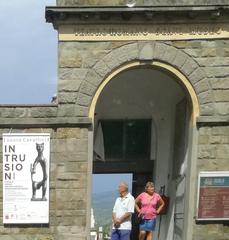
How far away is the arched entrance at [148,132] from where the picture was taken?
14359 millimetres

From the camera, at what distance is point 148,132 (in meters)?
16.9

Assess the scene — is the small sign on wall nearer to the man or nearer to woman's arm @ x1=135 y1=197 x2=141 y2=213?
woman's arm @ x1=135 y1=197 x2=141 y2=213

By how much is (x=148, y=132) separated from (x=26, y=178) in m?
5.19

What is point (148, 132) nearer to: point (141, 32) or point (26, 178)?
point (141, 32)

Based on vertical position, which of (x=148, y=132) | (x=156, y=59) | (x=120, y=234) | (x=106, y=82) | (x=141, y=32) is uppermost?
(x=141, y=32)

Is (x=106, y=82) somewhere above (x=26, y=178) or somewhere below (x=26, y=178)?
above

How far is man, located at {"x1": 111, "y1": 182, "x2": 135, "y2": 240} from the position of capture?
11.5 meters

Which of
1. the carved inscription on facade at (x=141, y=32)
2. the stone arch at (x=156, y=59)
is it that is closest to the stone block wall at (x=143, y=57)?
the stone arch at (x=156, y=59)

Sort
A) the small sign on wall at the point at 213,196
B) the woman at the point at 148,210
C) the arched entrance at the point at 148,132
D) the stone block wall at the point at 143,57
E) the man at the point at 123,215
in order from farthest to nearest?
the arched entrance at the point at 148,132, the stone block wall at the point at 143,57, the small sign on wall at the point at 213,196, the woman at the point at 148,210, the man at the point at 123,215

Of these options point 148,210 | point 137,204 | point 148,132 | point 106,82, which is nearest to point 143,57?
point 106,82

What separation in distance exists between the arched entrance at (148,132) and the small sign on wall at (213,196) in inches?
36.3

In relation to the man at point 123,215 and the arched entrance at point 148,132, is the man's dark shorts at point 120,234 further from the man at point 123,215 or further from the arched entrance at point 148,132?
the arched entrance at point 148,132

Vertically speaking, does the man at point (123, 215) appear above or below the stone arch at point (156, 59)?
below

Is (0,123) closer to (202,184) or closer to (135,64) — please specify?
(135,64)
